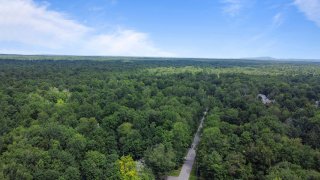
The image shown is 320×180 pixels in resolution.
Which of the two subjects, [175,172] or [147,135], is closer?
[175,172]

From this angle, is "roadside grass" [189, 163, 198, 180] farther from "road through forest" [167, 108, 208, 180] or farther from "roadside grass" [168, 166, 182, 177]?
"roadside grass" [168, 166, 182, 177]

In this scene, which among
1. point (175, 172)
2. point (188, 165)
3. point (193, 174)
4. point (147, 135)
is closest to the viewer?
point (193, 174)

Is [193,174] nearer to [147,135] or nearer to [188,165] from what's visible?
[188,165]

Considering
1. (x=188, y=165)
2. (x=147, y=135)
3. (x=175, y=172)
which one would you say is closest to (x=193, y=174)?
(x=175, y=172)

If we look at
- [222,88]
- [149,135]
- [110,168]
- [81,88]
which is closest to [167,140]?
[149,135]

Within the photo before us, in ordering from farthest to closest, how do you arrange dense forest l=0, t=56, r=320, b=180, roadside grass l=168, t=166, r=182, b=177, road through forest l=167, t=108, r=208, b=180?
roadside grass l=168, t=166, r=182, b=177
road through forest l=167, t=108, r=208, b=180
dense forest l=0, t=56, r=320, b=180

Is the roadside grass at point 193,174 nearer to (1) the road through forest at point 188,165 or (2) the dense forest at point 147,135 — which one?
(2) the dense forest at point 147,135

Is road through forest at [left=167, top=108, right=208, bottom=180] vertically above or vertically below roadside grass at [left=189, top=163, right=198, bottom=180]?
above


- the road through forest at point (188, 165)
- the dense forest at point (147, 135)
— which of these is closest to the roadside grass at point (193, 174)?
the dense forest at point (147, 135)

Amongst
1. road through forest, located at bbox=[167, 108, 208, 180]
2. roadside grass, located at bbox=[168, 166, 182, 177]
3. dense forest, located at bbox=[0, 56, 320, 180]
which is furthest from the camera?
roadside grass, located at bbox=[168, 166, 182, 177]

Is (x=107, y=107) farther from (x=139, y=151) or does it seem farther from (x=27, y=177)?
(x=27, y=177)

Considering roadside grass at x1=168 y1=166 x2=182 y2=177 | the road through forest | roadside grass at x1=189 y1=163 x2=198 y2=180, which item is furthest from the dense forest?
the road through forest

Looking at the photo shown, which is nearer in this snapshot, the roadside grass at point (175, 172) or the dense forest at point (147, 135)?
the dense forest at point (147, 135)
